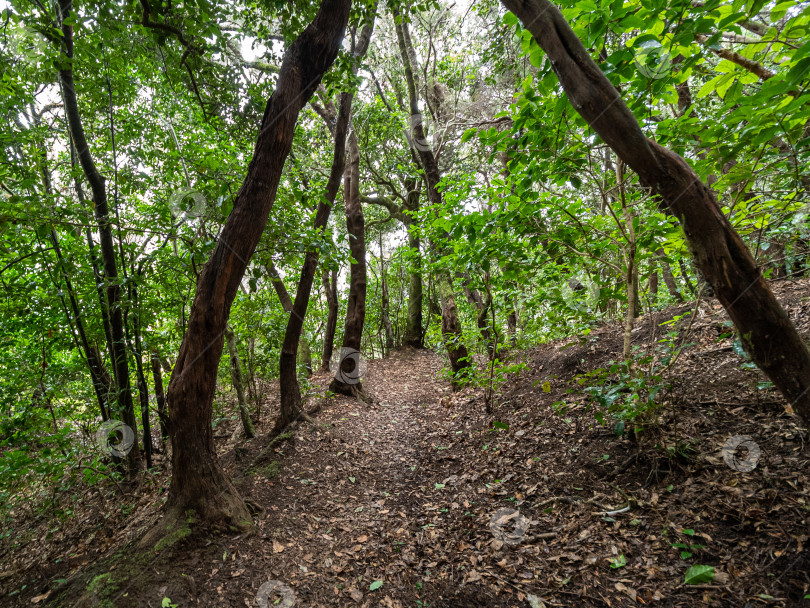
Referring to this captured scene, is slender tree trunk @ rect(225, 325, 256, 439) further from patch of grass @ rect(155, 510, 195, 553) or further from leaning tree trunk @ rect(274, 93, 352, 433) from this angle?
patch of grass @ rect(155, 510, 195, 553)

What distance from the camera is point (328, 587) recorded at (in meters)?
2.75

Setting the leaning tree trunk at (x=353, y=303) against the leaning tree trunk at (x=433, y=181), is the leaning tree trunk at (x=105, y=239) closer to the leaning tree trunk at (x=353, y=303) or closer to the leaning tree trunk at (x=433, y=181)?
the leaning tree trunk at (x=353, y=303)

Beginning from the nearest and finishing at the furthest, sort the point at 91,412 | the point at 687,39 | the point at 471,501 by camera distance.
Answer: the point at 687,39 < the point at 471,501 < the point at 91,412

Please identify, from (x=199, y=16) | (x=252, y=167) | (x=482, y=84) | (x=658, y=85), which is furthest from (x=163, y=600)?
(x=482, y=84)

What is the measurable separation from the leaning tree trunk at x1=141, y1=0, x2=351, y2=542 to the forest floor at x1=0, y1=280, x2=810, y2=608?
1.66 feet

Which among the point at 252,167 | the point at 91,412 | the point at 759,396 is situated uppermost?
the point at 252,167

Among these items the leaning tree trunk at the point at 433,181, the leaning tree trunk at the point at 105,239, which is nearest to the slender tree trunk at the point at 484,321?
the leaning tree trunk at the point at 433,181

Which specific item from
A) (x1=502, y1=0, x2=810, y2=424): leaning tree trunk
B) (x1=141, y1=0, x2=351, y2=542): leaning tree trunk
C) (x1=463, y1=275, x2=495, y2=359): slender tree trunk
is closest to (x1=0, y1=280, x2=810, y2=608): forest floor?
(x1=502, y1=0, x2=810, y2=424): leaning tree trunk

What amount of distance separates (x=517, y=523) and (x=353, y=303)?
18.5 feet

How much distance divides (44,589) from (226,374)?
4184mm

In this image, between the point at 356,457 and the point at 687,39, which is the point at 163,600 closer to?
the point at 356,457

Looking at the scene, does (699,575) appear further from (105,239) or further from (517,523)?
(105,239)

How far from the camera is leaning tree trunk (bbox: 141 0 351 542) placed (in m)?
3.05

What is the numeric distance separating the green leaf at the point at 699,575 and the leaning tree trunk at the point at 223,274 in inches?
129
